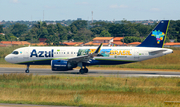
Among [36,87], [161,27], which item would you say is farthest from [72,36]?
[36,87]

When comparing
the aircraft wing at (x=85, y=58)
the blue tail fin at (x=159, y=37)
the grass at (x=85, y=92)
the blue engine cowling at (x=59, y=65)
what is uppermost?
the blue tail fin at (x=159, y=37)

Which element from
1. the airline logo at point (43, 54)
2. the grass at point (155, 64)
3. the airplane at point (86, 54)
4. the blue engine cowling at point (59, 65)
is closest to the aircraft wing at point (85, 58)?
the airplane at point (86, 54)

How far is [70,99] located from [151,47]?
21.6 m

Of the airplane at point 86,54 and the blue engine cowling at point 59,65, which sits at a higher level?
the airplane at point 86,54

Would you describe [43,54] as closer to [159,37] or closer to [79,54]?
[79,54]

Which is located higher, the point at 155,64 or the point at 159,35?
the point at 159,35

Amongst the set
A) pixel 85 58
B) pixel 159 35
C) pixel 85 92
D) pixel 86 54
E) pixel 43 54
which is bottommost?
pixel 85 92

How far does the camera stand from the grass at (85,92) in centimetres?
1827

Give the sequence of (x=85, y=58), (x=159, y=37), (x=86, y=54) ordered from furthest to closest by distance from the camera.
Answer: (x=159, y=37), (x=86, y=54), (x=85, y=58)

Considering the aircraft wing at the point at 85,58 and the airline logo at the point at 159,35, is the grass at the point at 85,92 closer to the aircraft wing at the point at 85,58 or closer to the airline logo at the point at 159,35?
the aircraft wing at the point at 85,58

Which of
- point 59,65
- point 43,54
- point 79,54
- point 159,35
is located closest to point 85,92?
point 59,65

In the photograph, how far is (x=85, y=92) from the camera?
72.2 feet

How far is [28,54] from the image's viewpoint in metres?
36.3

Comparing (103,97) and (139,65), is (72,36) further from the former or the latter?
(103,97)
